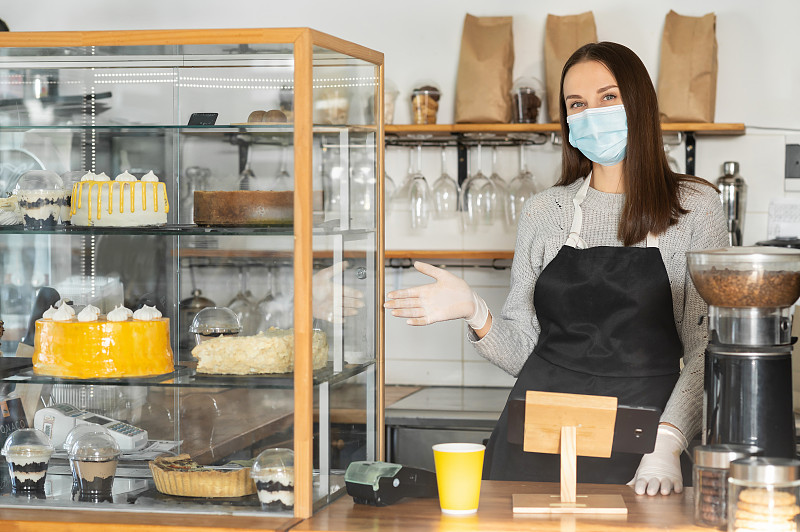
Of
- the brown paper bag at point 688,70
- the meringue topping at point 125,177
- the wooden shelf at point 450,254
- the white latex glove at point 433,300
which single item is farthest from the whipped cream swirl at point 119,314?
the brown paper bag at point 688,70

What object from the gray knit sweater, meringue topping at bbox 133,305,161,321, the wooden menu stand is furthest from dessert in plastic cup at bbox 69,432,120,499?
the gray knit sweater

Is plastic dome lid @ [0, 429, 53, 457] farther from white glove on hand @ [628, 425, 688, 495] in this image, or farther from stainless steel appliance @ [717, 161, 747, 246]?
stainless steel appliance @ [717, 161, 747, 246]

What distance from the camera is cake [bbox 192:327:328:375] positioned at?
1341 mm

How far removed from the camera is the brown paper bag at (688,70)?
2.82 meters

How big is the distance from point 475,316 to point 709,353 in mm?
485

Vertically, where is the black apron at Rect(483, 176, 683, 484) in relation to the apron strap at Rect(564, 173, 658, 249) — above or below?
below

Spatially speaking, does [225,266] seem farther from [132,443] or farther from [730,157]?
[730,157]

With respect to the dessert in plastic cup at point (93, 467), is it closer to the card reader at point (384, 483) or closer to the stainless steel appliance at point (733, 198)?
the card reader at point (384, 483)

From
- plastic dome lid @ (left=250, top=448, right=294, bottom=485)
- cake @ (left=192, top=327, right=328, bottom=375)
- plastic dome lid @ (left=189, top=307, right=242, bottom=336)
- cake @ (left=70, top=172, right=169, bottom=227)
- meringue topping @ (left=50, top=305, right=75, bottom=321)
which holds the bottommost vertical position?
plastic dome lid @ (left=250, top=448, right=294, bottom=485)

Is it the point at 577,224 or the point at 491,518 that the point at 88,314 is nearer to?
the point at 491,518

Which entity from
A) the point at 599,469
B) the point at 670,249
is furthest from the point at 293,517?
the point at 670,249

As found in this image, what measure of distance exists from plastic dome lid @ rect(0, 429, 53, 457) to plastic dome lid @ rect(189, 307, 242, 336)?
292 millimetres

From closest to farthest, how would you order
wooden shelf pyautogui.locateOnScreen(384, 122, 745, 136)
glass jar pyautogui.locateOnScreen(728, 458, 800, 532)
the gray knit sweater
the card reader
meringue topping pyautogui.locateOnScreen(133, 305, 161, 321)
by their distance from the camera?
glass jar pyautogui.locateOnScreen(728, 458, 800, 532) → the card reader → meringue topping pyautogui.locateOnScreen(133, 305, 161, 321) → the gray knit sweater → wooden shelf pyautogui.locateOnScreen(384, 122, 745, 136)

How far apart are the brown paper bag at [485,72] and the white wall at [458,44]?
93mm
